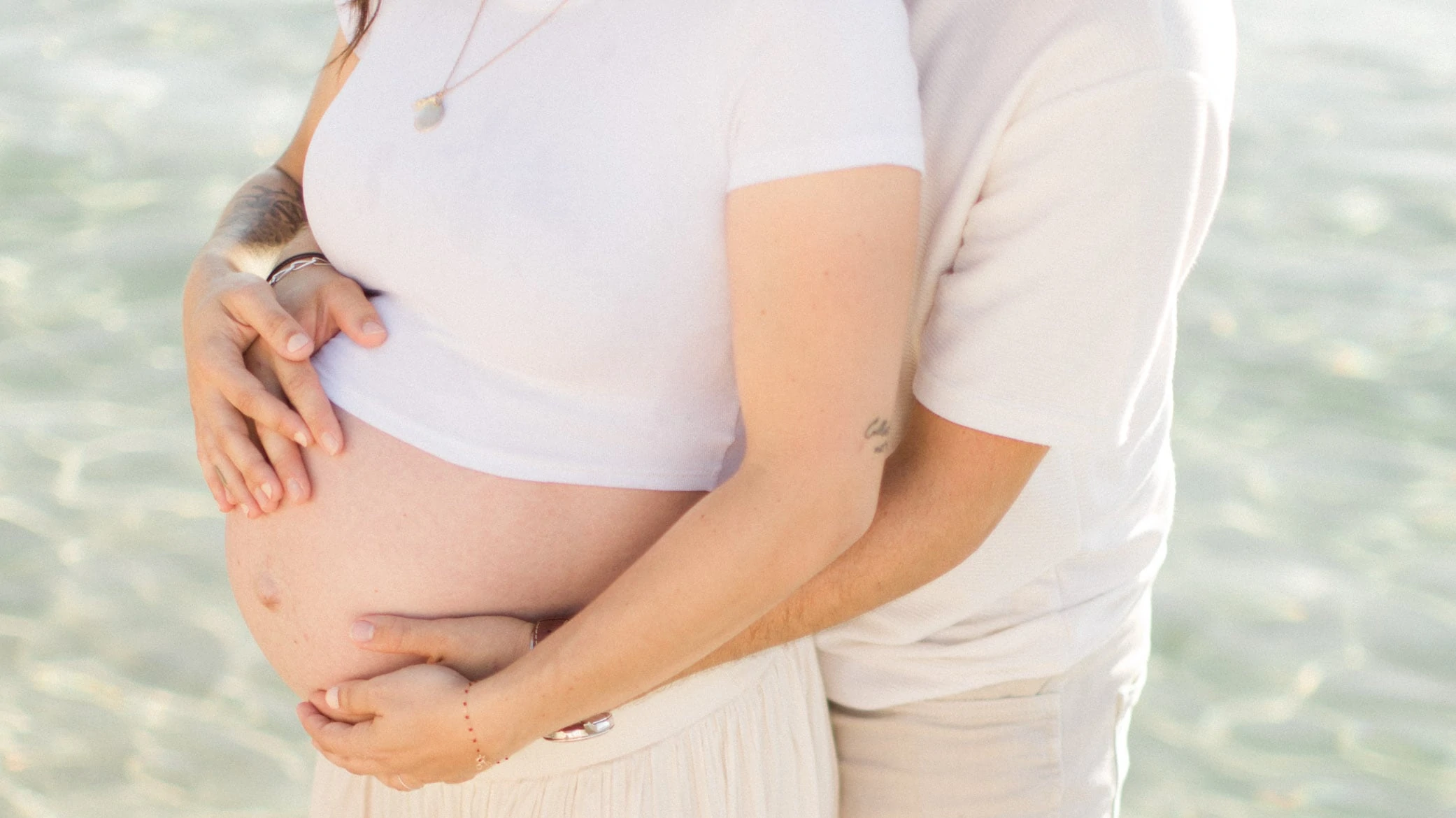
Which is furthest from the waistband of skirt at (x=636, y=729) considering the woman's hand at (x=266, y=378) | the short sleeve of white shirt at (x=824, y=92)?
the short sleeve of white shirt at (x=824, y=92)

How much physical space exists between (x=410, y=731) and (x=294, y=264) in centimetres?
60

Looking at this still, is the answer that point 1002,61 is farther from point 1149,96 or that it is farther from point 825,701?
point 825,701

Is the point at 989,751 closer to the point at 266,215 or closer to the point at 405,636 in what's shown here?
the point at 405,636

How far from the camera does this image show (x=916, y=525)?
1.42 meters

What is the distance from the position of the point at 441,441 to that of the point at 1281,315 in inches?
138

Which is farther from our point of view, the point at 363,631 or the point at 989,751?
the point at 989,751

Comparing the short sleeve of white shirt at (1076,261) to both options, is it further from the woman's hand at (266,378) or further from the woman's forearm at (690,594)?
the woman's hand at (266,378)

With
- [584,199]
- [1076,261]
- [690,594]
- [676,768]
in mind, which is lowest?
[676,768]

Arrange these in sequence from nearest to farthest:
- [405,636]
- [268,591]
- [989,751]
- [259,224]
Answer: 1. [405,636]
2. [268,591]
3. [989,751]
4. [259,224]

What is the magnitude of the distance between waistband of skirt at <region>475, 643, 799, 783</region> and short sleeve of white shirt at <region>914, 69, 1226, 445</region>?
360 millimetres

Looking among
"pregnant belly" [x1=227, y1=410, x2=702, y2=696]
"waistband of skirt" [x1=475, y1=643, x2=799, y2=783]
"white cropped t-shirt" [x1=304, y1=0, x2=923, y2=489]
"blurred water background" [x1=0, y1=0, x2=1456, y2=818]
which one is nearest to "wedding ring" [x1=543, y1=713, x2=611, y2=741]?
"waistband of skirt" [x1=475, y1=643, x2=799, y2=783]

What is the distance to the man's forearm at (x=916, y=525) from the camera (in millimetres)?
1386

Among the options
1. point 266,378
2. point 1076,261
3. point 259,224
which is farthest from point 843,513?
point 259,224

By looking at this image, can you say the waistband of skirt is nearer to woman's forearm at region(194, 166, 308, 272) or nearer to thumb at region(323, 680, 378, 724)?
thumb at region(323, 680, 378, 724)
